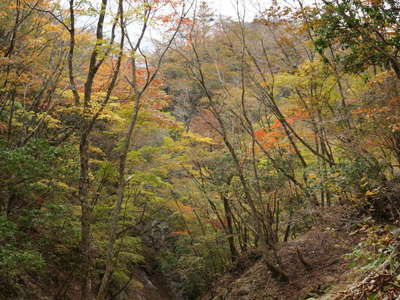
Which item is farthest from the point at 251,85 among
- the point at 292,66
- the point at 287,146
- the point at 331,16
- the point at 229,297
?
the point at 229,297

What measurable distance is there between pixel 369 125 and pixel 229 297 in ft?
22.1

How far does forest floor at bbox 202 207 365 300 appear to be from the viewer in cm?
789

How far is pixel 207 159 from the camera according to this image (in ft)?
44.4

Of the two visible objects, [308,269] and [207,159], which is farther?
[207,159]

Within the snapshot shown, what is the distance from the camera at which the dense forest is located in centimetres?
687

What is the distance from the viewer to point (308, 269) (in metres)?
9.18

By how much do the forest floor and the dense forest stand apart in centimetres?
6

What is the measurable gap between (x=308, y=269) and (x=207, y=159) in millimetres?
5845

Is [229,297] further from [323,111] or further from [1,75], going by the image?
[1,75]

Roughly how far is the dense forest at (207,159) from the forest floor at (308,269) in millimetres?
58

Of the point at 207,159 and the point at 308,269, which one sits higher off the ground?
the point at 207,159

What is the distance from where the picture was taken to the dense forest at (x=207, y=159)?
6.87m

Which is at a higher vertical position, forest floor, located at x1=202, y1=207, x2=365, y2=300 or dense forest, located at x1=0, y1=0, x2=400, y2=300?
dense forest, located at x1=0, y1=0, x2=400, y2=300

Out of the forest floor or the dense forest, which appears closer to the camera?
the dense forest
